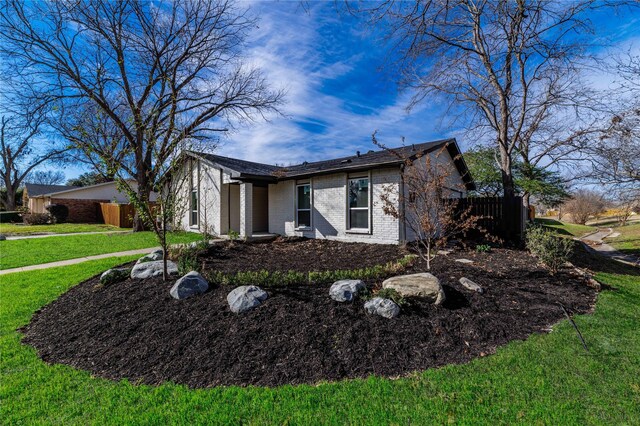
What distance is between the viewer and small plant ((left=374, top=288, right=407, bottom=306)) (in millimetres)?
4103

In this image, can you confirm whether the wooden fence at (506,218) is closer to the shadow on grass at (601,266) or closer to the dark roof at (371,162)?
the dark roof at (371,162)

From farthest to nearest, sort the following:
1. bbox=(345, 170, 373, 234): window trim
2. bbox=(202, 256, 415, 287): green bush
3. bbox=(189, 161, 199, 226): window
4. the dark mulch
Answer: bbox=(189, 161, 199, 226): window → bbox=(345, 170, 373, 234): window trim → the dark mulch → bbox=(202, 256, 415, 287): green bush

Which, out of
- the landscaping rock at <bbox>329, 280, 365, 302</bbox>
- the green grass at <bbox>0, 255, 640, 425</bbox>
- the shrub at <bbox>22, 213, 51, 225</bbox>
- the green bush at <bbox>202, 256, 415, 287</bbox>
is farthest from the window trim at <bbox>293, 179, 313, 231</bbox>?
the shrub at <bbox>22, 213, 51, 225</bbox>

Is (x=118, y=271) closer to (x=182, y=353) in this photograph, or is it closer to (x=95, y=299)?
(x=95, y=299)

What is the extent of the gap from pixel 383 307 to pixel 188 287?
3077 millimetres

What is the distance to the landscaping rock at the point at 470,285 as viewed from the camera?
4805 millimetres

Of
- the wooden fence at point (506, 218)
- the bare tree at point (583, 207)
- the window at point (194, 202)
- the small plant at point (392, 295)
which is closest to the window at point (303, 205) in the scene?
the wooden fence at point (506, 218)

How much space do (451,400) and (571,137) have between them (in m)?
15.7

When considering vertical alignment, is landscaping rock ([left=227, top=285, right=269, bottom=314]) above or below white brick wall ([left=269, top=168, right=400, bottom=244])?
below

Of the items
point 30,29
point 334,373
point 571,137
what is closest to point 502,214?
point 571,137

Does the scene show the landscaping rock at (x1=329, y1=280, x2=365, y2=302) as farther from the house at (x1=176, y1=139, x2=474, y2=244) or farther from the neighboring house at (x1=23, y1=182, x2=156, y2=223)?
the neighboring house at (x1=23, y1=182, x2=156, y2=223)

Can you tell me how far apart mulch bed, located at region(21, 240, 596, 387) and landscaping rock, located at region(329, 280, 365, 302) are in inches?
4.8

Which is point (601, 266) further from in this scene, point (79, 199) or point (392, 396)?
point (79, 199)

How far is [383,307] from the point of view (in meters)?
3.96
